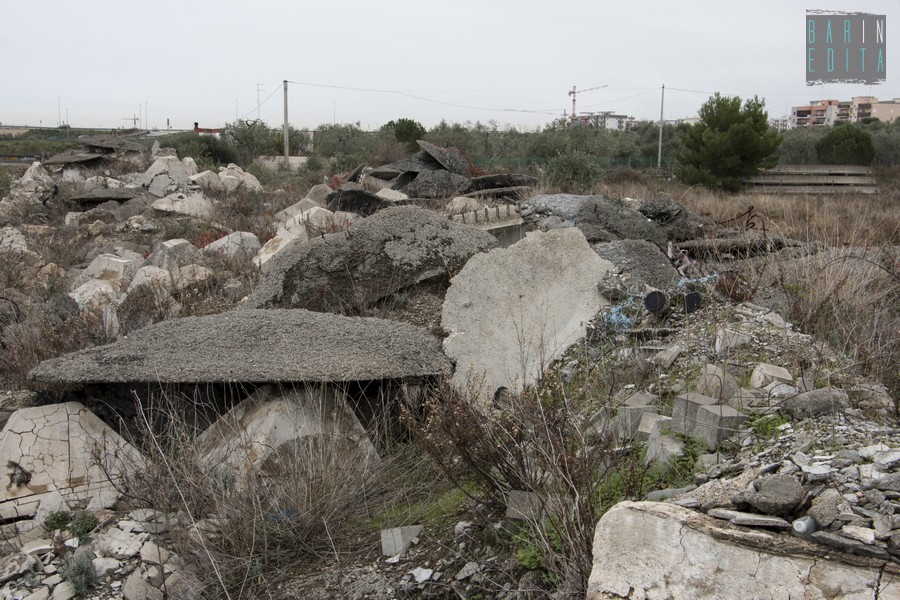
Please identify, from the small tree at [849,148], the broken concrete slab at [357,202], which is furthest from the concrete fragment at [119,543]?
the small tree at [849,148]

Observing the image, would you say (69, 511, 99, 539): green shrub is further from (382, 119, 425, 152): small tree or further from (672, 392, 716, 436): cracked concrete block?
(382, 119, 425, 152): small tree

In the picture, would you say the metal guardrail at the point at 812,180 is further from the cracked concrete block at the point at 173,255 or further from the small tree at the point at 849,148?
the cracked concrete block at the point at 173,255

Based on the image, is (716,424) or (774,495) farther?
(716,424)

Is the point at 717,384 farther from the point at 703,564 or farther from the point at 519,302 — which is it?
the point at 519,302

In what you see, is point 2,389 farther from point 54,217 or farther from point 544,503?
point 54,217

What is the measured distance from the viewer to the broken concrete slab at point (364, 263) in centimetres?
582

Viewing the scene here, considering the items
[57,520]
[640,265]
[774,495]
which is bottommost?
[57,520]

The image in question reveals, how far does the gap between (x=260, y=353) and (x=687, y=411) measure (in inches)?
95.2

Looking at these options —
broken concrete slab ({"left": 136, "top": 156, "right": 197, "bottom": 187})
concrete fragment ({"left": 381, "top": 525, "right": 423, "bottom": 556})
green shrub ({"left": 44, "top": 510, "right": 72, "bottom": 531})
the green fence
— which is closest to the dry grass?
concrete fragment ({"left": 381, "top": 525, "right": 423, "bottom": 556})

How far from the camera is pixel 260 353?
4250 millimetres

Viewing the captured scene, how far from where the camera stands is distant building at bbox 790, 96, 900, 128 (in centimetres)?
7831

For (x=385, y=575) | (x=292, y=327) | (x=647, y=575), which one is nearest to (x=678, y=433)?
(x=647, y=575)

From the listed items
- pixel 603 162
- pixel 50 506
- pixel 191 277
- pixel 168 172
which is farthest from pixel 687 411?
pixel 603 162

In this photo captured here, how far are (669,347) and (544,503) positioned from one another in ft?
6.93
